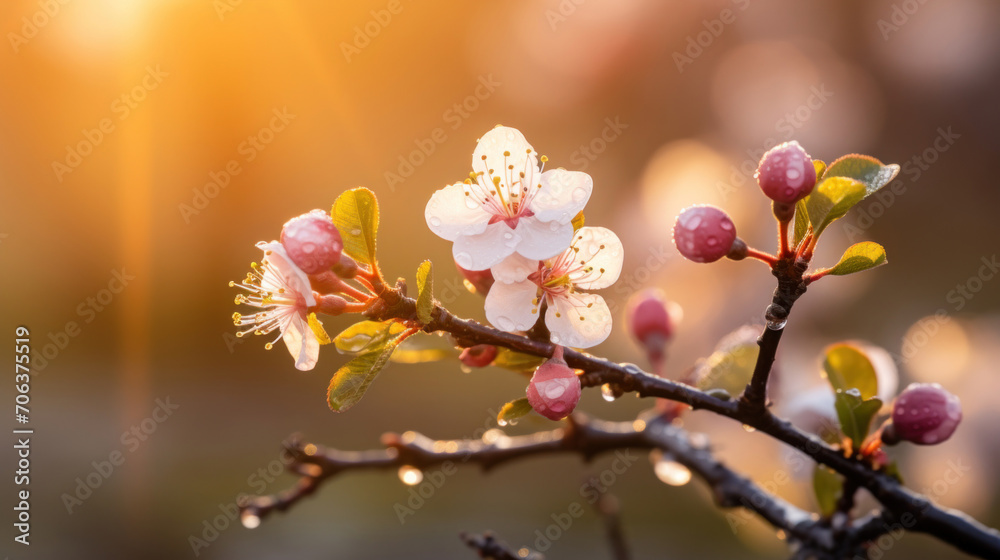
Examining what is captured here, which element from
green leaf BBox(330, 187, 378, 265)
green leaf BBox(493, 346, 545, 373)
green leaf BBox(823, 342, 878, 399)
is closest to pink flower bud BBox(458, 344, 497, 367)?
green leaf BBox(493, 346, 545, 373)

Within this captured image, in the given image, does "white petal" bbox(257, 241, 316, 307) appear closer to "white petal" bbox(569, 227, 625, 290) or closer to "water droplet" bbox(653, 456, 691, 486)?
"white petal" bbox(569, 227, 625, 290)

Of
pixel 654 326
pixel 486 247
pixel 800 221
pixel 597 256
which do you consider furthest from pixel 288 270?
pixel 654 326

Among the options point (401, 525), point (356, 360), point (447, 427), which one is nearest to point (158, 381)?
point (447, 427)

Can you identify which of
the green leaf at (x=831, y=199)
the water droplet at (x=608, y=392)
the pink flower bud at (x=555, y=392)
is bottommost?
the pink flower bud at (x=555, y=392)

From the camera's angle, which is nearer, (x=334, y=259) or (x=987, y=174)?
(x=334, y=259)

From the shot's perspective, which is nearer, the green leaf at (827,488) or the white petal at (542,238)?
the white petal at (542,238)

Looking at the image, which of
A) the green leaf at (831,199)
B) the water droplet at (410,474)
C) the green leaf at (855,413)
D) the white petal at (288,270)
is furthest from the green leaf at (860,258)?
the water droplet at (410,474)

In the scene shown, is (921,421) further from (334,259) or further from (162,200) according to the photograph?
(162,200)

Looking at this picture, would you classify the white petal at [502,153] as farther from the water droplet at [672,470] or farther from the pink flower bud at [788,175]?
the water droplet at [672,470]
